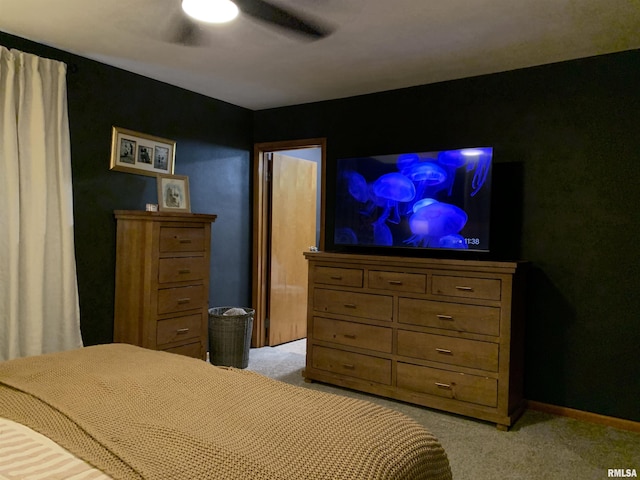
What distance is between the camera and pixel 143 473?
1.02 metres

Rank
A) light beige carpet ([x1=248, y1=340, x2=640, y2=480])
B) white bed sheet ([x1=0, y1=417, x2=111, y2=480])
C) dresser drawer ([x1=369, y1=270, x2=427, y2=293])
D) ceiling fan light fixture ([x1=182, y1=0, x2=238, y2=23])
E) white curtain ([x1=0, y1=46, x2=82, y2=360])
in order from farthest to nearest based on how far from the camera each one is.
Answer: dresser drawer ([x1=369, y1=270, x2=427, y2=293]) → white curtain ([x1=0, y1=46, x2=82, y2=360]) → light beige carpet ([x1=248, y1=340, x2=640, y2=480]) → ceiling fan light fixture ([x1=182, y1=0, x2=238, y2=23]) → white bed sheet ([x1=0, y1=417, x2=111, y2=480])

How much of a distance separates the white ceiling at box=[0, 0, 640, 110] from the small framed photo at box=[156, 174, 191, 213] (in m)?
0.78

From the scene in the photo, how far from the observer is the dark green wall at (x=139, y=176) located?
10.9ft

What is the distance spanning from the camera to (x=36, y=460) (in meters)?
1.06

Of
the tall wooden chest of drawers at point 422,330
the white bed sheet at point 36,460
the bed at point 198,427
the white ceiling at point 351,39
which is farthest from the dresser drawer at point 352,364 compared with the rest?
the white bed sheet at point 36,460

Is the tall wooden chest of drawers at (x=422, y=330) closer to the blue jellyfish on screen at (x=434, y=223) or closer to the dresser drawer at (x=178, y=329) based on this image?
the blue jellyfish on screen at (x=434, y=223)

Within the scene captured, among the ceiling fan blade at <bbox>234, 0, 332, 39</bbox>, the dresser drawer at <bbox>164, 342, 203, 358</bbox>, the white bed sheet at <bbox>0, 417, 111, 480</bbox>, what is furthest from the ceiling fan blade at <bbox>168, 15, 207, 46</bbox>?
the white bed sheet at <bbox>0, 417, 111, 480</bbox>

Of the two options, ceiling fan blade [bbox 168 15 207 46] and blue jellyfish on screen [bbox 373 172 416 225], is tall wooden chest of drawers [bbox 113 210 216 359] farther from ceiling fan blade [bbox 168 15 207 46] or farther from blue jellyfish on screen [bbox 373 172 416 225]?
blue jellyfish on screen [bbox 373 172 416 225]

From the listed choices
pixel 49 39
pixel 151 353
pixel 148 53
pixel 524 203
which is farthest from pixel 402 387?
pixel 49 39

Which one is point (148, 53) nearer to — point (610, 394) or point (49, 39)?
point (49, 39)

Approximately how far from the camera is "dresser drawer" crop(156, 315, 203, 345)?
132 inches

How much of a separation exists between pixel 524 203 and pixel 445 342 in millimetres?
1114

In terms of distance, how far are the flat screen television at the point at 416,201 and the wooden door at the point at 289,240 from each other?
109cm

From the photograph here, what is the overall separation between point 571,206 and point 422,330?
4.15 feet
